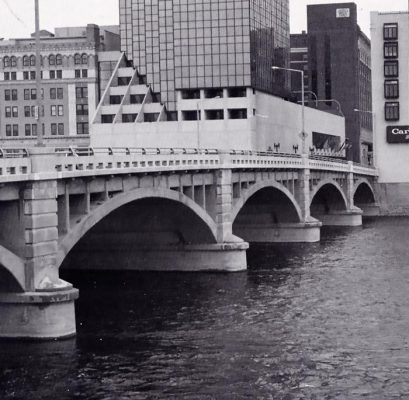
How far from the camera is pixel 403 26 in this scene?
132250 millimetres

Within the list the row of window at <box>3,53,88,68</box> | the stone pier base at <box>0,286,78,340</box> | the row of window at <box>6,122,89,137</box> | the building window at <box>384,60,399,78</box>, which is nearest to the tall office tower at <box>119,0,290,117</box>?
the row of window at <box>3,53,88,68</box>

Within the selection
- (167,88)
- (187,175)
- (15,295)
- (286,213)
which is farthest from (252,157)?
(167,88)

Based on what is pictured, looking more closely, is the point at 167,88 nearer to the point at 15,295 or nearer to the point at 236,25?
the point at 236,25

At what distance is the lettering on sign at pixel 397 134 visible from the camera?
13350 cm

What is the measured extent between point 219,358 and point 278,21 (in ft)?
420

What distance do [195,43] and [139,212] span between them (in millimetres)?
85954

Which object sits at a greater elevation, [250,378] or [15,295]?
[15,295]

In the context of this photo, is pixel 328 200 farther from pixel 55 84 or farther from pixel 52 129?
pixel 52 129

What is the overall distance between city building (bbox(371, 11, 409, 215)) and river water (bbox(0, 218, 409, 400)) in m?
69.2

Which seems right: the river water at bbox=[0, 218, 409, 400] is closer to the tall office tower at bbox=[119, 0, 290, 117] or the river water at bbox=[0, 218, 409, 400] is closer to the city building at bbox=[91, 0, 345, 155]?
the city building at bbox=[91, 0, 345, 155]

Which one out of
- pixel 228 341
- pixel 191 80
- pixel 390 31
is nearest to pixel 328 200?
pixel 390 31

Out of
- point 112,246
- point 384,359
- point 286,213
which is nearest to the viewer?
point 384,359

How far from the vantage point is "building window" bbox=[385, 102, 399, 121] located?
134m

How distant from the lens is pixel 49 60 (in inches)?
5886
